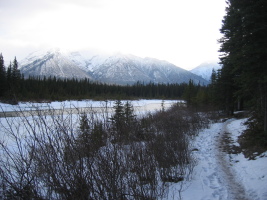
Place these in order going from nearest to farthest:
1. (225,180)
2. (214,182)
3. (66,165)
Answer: (66,165) < (214,182) < (225,180)

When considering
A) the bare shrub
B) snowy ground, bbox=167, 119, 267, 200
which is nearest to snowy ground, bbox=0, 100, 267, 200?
snowy ground, bbox=167, 119, 267, 200

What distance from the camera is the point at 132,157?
13.8 ft

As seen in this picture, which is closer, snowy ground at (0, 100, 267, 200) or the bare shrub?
the bare shrub

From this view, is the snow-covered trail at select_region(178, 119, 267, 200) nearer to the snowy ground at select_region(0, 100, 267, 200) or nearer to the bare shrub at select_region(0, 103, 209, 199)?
the snowy ground at select_region(0, 100, 267, 200)

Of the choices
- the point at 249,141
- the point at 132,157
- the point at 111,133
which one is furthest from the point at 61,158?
the point at 249,141

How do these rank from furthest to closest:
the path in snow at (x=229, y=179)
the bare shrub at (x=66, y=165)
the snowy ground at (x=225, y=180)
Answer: the path in snow at (x=229, y=179)
the snowy ground at (x=225, y=180)
the bare shrub at (x=66, y=165)

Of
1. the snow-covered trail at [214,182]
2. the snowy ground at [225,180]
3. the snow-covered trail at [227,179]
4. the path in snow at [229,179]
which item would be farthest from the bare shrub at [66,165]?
the path in snow at [229,179]

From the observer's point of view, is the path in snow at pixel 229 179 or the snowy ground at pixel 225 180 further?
the path in snow at pixel 229 179

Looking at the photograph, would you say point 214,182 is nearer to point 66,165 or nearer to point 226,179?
point 226,179

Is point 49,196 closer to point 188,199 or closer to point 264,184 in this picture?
point 188,199

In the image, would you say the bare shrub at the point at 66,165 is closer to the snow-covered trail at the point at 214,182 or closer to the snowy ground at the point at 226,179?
the snowy ground at the point at 226,179

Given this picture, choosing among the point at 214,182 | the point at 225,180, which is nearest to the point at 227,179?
the point at 225,180

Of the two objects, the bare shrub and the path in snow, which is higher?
the bare shrub

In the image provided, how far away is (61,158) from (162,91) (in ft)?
366
